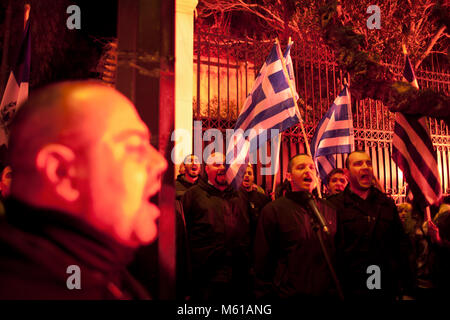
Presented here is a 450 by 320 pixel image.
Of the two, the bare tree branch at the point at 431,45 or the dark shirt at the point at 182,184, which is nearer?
the dark shirt at the point at 182,184

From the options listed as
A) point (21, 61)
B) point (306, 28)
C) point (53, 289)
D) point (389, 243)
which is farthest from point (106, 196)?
point (306, 28)

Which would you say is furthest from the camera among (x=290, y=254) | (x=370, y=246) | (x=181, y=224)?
(x=181, y=224)

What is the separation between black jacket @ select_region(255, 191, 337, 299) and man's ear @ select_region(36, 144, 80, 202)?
100 inches

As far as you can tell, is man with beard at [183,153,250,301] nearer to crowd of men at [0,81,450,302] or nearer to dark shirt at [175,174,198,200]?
crowd of men at [0,81,450,302]

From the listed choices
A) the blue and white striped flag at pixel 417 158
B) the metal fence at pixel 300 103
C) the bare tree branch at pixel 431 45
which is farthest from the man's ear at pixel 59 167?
the bare tree branch at pixel 431 45

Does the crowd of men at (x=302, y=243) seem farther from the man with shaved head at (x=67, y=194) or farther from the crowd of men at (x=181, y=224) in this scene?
the man with shaved head at (x=67, y=194)

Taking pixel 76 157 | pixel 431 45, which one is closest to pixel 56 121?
pixel 76 157

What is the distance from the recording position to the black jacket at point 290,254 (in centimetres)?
342

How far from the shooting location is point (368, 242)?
3.93 meters

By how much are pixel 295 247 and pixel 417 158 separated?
2658 mm

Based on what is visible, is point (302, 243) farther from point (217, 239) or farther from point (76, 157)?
point (76, 157)

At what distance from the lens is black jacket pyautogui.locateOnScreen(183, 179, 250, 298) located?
4.37 metres

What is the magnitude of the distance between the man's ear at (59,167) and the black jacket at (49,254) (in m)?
0.08

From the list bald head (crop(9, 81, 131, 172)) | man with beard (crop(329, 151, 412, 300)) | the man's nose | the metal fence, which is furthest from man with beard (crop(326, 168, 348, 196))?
bald head (crop(9, 81, 131, 172))
